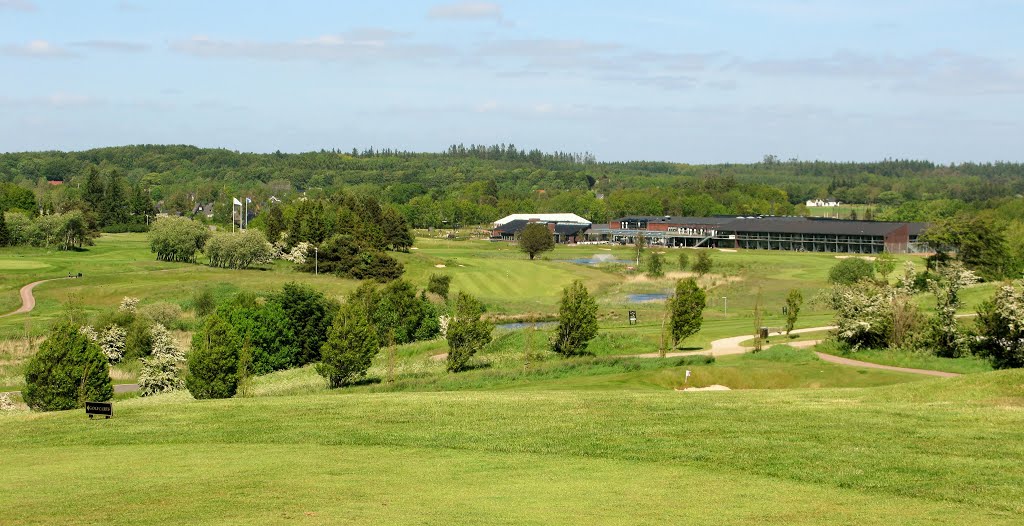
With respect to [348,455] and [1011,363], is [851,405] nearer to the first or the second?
[348,455]

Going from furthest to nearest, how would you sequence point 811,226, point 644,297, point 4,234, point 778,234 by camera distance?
point 778,234
point 811,226
point 4,234
point 644,297

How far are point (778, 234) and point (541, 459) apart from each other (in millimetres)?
148019

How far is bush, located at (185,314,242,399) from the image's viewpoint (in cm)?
4006

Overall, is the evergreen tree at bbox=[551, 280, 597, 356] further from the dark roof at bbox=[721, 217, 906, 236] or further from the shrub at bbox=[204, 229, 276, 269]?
the dark roof at bbox=[721, 217, 906, 236]

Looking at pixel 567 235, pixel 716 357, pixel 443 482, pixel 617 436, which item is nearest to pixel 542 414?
pixel 617 436

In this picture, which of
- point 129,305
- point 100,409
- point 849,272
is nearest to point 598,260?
point 849,272

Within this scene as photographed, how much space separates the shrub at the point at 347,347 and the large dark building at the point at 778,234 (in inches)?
4659

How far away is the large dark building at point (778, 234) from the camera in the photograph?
15462 centimetres

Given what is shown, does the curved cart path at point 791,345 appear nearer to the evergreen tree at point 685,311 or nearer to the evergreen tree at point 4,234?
the evergreen tree at point 685,311

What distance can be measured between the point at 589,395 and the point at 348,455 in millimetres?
11315

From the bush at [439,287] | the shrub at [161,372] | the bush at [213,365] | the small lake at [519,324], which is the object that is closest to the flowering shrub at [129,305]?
the shrub at [161,372]

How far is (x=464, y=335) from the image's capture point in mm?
51812

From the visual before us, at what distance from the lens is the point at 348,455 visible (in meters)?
25.3

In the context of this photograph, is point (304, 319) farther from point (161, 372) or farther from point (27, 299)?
point (27, 299)
